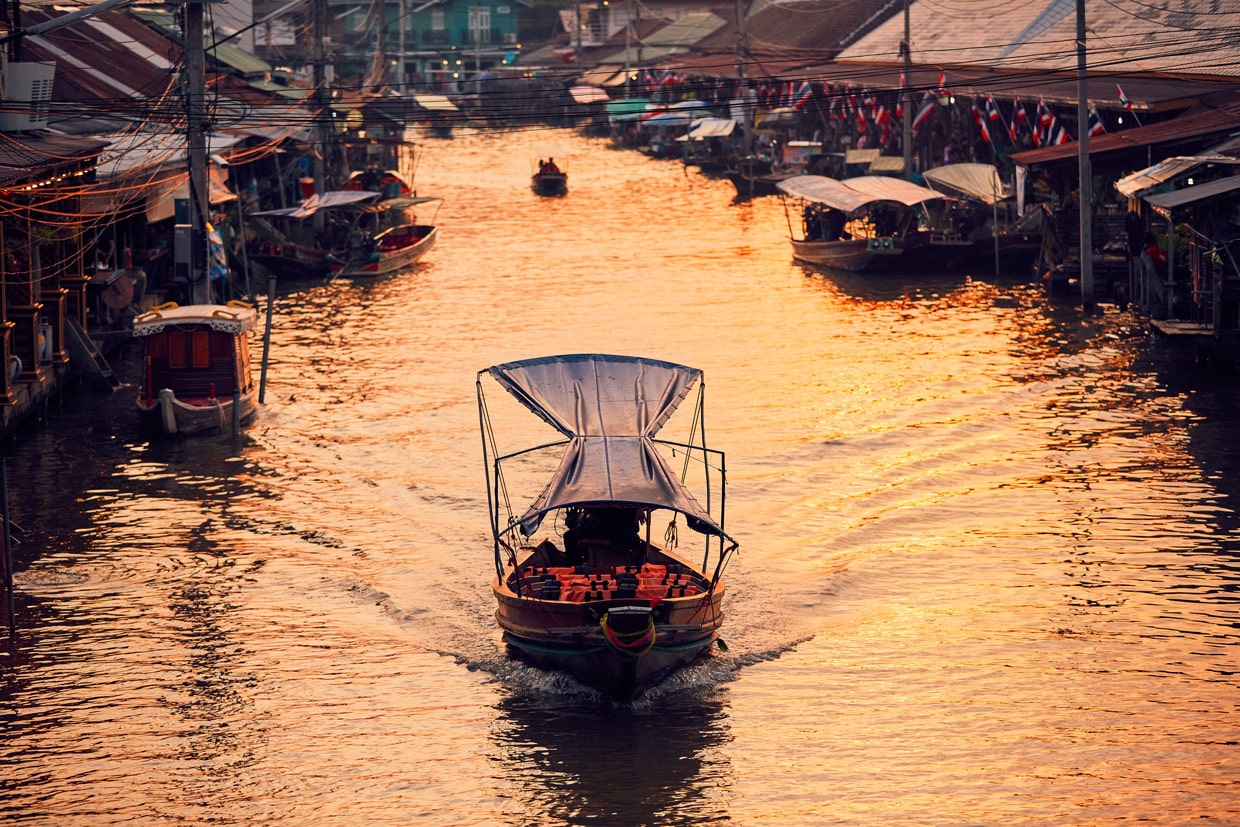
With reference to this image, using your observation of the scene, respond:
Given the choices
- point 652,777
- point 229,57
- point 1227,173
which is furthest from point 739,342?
point 229,57

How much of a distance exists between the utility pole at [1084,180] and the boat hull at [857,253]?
684 centimetres

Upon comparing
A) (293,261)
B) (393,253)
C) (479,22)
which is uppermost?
(479,22)

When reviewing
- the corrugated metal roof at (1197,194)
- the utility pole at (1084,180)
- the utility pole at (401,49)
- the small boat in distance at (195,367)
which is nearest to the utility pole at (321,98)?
the small boat in distance at (195,367)

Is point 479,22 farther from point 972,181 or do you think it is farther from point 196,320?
point 196,320

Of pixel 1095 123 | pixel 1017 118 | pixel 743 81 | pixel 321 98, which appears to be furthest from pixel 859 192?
pixel 743 81

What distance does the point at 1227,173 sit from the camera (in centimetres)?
3075

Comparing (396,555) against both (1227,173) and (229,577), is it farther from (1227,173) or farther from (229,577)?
(1227,173)

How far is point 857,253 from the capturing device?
42.6m

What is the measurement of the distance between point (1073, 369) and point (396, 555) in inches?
601

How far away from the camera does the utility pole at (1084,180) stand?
34875 mm

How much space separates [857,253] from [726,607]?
2430cm

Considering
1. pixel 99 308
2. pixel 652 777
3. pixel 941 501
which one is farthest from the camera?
pixel 99 308

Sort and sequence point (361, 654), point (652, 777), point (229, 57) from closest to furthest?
point (652, 777), point (361, 654), point (229, 57)

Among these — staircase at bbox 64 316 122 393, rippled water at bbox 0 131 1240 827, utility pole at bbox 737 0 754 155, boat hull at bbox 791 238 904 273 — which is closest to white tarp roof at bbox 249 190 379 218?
rippled water at bbox 0 131 1240 827
